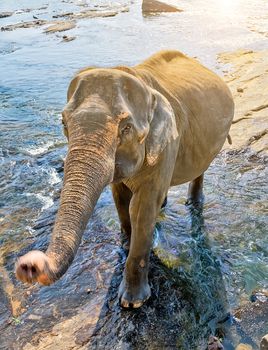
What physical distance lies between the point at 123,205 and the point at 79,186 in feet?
7.00

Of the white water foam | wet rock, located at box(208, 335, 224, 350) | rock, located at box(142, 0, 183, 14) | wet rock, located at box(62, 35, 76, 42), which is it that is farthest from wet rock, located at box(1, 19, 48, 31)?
wet rock, located at box(208, 335, 224, 350)

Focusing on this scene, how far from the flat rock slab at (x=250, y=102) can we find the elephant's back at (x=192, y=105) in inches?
70.1

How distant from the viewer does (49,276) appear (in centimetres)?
238

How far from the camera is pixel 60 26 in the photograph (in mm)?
21391

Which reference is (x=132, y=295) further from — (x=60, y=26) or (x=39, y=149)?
(x=60, y=26)

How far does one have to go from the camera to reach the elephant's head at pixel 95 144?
2.55 meters

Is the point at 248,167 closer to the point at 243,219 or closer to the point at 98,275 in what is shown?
the point at 243,219

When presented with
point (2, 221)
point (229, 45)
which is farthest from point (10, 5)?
point (2, 221)

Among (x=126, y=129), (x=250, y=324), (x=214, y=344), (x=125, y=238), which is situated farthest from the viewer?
(x=125, y=238)

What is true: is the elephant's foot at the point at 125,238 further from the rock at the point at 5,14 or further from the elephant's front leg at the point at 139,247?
the rock at the point at 5,14

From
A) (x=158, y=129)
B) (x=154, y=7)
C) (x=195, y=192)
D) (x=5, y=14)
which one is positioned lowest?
(x=5, y=14)

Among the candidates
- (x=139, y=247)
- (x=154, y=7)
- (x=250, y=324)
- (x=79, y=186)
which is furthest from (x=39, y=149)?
(x=154, y=7)

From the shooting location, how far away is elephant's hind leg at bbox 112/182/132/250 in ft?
15.8

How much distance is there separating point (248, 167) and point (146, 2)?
67.2 feet
